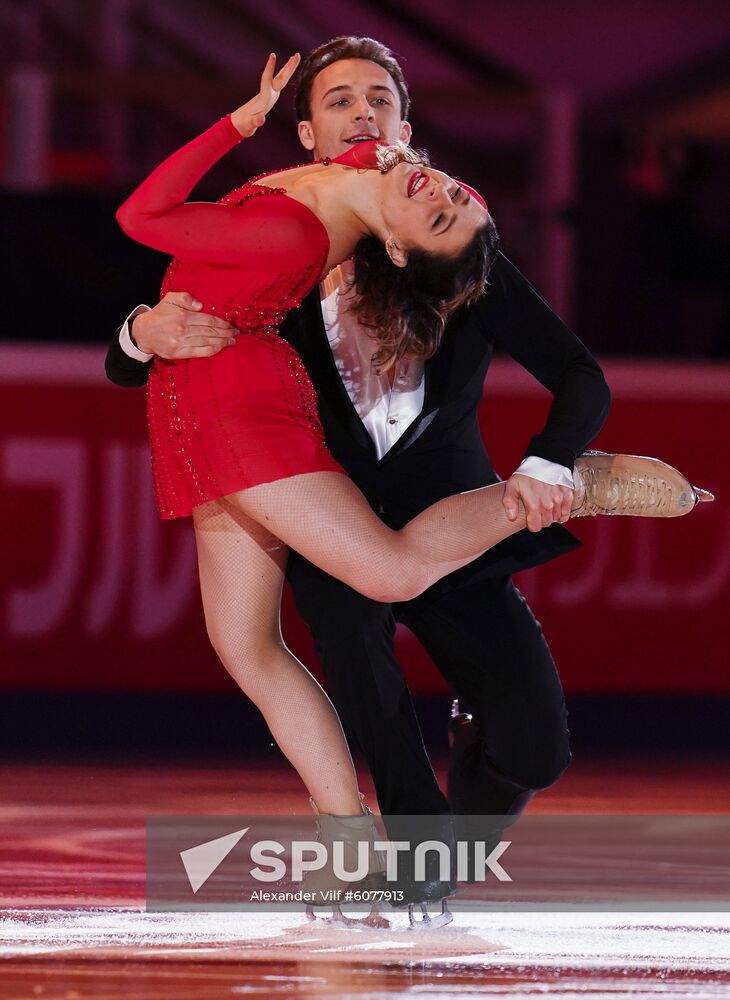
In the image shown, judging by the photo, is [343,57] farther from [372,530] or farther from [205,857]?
[205,857]

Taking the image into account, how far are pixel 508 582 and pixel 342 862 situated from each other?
0.60 metres

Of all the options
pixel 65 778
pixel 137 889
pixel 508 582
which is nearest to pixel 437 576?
pixel 508 582

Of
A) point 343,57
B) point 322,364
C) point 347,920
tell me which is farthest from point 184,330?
point 347,920

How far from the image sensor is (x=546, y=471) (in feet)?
8.93

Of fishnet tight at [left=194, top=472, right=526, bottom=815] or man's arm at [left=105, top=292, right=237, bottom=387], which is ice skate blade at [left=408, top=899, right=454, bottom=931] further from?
man's arm at [left=105, top=292, right=237, bottom=387]

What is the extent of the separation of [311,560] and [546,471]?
41cm

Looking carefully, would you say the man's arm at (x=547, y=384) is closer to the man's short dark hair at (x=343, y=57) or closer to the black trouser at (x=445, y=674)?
the black trouser at (x=445, y=674)

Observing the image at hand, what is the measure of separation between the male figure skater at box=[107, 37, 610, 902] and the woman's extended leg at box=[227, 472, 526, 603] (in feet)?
0.45

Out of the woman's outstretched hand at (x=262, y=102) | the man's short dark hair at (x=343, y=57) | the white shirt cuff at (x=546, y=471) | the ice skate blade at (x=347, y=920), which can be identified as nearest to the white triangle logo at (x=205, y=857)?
the ice skate blade at (x=347, y=920)

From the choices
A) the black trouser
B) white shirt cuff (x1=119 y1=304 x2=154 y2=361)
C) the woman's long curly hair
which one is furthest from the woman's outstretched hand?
the black trouser

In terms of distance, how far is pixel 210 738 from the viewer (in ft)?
15.8

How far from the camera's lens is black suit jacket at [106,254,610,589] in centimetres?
294

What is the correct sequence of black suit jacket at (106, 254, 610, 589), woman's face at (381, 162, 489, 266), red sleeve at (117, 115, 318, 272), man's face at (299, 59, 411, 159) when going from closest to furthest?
red sleeve at (117, 115, 318, 272) → woman's face at (381, 162, 489, 266) → black suit jacket at (106, 254, 610, 589) → man's face at (299, 59, 411, 159)

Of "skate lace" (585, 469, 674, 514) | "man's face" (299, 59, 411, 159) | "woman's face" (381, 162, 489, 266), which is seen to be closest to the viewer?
"woman's face" (381, 162, 489, 266)
